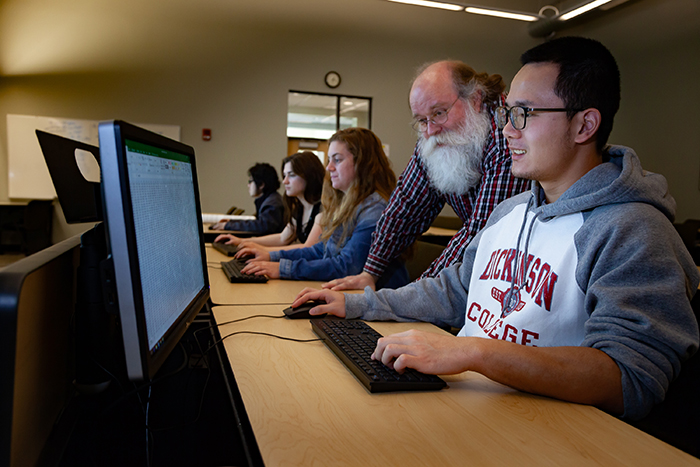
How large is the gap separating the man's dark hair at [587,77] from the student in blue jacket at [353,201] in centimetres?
115

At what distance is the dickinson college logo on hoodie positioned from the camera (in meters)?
0.97

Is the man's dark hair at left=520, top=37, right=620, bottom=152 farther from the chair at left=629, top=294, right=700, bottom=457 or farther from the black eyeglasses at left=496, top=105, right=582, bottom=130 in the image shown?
the chair at left=629, top=294, right=700, bottom=457

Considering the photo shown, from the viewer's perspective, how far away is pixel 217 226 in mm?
3953

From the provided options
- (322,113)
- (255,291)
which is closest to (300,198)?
(255,291)

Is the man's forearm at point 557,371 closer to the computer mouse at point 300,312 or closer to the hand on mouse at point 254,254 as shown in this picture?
the computer mouse at point 300,312

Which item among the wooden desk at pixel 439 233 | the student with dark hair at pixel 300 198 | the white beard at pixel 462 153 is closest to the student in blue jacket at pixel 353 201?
the white beard at pixel 462 153

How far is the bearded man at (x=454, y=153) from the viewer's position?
168 centimetres

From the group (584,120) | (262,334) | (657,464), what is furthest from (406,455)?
(584,120)

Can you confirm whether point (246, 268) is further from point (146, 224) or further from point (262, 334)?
point (146, 224)

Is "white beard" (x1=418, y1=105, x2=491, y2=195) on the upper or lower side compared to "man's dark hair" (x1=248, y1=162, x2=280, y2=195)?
upper

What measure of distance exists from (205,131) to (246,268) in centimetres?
531

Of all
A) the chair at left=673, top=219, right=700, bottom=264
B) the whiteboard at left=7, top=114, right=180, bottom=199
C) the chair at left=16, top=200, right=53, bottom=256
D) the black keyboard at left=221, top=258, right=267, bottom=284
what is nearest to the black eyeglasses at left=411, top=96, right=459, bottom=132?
the black keyboard at left=221, top=258, right=267, bottom=284

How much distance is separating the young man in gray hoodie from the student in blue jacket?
756mm

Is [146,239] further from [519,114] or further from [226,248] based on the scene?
[226,248]
